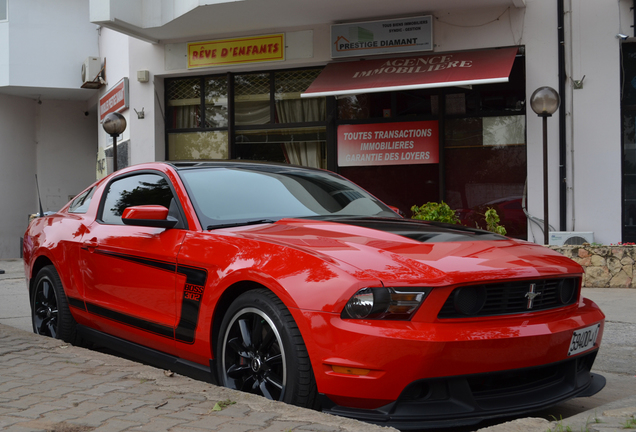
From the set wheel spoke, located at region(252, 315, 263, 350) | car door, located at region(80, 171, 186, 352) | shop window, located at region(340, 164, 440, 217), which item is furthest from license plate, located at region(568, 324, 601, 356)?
shop window, located at region(340, 164, 440, 217)

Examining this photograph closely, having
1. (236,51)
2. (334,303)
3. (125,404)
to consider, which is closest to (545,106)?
(236,51)

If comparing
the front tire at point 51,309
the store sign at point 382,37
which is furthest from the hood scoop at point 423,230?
the store sign at point 382,37

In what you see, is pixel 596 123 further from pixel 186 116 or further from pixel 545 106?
pixel 186 116

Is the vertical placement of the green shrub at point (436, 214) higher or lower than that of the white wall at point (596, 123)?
lower

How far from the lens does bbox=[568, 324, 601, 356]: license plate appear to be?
3311mm

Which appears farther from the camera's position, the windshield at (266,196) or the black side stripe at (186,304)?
the windshield at (266,196)

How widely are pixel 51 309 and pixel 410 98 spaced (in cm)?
839

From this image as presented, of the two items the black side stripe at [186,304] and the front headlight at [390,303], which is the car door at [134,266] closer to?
the black side stripe at [186,304]

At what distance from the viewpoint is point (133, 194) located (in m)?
4.86

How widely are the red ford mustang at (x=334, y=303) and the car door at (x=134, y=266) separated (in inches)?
0.5

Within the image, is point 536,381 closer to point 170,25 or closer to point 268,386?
point 268,386

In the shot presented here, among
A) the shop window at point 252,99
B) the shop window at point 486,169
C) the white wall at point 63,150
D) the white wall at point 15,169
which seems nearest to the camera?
the shop window at point 486,169

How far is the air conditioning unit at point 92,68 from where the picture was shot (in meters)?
17.0

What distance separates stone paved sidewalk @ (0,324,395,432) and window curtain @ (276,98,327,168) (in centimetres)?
943
